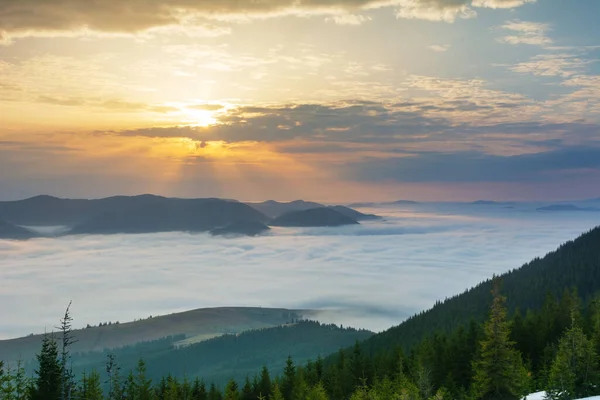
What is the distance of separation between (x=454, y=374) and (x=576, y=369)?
27.3 m

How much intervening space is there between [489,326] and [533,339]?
4620 centimetres

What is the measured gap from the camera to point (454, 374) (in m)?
72.2

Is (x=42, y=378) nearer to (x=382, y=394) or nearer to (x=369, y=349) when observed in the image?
(x=382, y=394)

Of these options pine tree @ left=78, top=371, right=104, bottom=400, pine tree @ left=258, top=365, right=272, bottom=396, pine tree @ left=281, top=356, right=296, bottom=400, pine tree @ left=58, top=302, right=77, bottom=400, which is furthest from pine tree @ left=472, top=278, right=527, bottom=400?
pine tree @ left=78, top=371, right=104, bottom=400

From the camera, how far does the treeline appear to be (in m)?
41.1

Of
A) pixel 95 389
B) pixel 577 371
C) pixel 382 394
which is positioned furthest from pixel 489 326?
pixel 95 389

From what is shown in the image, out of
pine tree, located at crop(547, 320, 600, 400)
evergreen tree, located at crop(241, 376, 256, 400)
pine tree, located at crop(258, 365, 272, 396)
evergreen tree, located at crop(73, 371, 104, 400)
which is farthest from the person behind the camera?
evergreen tree, located at crop(241, 376, 256, 400)

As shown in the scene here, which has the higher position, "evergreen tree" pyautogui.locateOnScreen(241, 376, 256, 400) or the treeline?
the treeline

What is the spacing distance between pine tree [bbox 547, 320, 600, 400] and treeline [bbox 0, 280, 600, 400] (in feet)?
0.28

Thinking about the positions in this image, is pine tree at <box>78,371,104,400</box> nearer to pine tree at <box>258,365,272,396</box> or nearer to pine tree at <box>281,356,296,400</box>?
pine tree at <box>258,365,272,396</box>

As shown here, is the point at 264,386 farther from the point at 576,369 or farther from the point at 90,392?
the point at 576,369

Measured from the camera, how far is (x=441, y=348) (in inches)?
3123

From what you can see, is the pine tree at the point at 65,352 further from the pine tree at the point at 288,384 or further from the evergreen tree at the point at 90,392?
the pine tree at the point at 288,384

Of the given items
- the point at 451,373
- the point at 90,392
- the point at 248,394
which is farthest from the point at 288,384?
the point at 90,392
